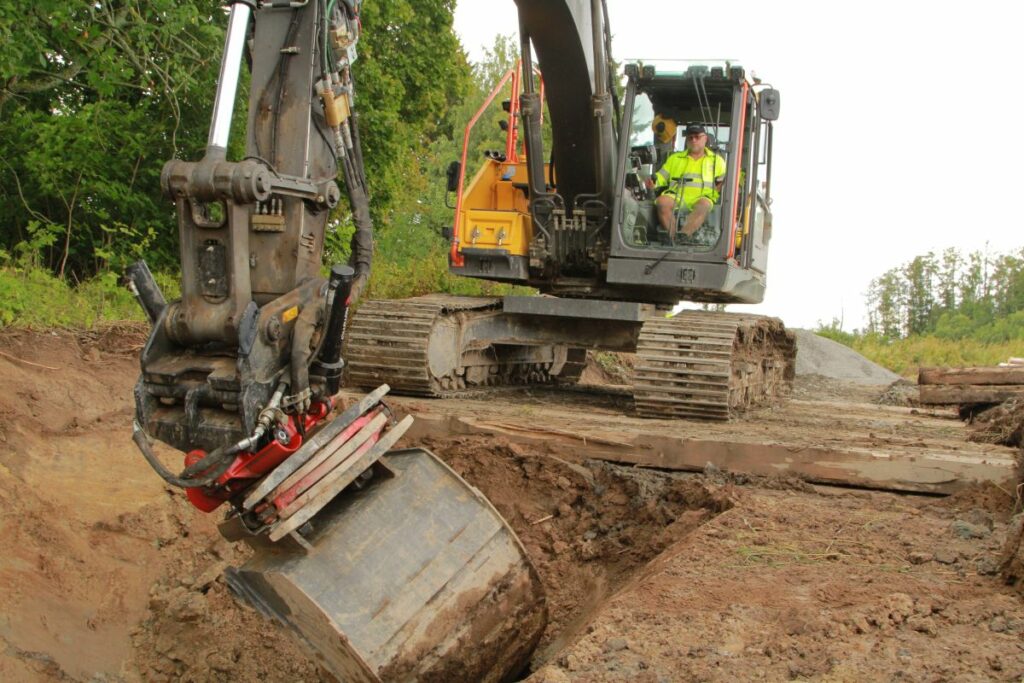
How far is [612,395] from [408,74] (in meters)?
6.70

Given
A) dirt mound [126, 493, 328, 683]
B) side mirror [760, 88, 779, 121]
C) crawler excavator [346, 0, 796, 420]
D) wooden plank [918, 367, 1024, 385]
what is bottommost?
dirt mound [126, 493, 328, 683]

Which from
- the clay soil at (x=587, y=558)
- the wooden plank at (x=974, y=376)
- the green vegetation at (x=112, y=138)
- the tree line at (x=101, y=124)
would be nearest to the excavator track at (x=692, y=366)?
the clay soil at (x=587, y=558)

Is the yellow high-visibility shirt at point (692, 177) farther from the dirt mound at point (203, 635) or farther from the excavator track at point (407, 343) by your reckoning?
the dirt mound at point (203, 635)

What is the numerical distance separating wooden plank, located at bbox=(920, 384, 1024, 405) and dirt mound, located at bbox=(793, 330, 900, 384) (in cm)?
1023

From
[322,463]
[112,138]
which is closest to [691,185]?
[322,463]

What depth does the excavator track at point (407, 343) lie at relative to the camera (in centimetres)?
749

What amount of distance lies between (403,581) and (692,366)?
11.7 ft

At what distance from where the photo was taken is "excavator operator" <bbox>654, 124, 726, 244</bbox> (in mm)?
7680

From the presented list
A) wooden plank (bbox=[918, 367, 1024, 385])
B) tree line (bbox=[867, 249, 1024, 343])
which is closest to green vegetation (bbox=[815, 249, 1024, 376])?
tree line (bbox=[867, 249, 1024, 343])

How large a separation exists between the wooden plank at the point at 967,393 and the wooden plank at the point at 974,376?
60 mm

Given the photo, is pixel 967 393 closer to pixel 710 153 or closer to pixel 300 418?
pixel 710 153

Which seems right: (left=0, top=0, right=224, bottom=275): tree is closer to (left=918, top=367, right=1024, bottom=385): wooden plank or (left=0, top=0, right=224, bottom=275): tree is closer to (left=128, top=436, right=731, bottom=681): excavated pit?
(left=128, top=436, right=731, bottom=681): excavated pit

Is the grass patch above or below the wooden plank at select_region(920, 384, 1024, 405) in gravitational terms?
below

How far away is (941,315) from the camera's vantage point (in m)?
29.7
